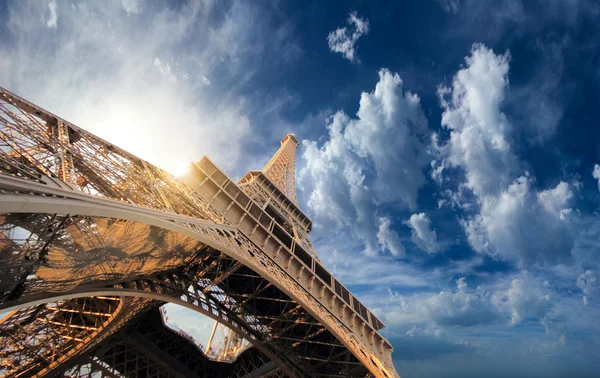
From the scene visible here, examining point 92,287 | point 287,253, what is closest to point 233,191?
point 287,253

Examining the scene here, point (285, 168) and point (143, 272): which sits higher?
point (285, 168)

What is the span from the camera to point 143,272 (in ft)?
39.5

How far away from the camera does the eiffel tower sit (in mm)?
6535

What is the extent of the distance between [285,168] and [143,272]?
1202 inches

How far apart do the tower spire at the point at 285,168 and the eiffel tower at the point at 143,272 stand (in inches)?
255

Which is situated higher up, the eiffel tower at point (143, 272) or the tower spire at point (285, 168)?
the tower spire at point (285, 168)

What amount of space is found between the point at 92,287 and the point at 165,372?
61.6 ft

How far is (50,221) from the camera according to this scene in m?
6.05

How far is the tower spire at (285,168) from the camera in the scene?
1489 inches

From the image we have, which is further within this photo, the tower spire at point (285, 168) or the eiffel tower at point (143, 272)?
the tower spire at point (285, 168)

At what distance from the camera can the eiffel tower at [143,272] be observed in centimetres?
654

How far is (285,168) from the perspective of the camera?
4169cm

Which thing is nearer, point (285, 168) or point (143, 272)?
point (143, 272)

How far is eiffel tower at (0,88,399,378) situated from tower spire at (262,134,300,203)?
21.3 feet
